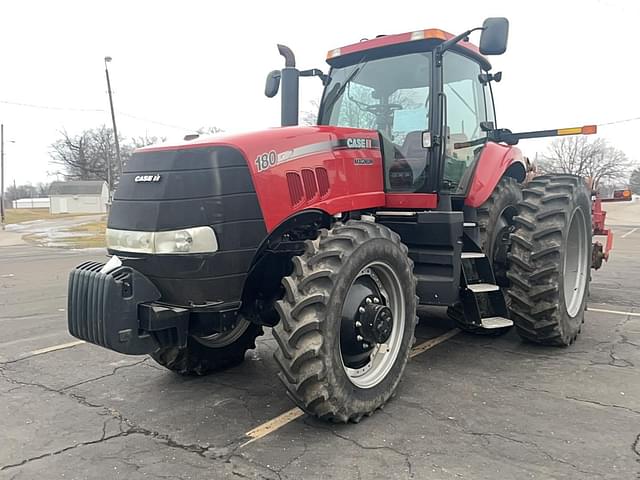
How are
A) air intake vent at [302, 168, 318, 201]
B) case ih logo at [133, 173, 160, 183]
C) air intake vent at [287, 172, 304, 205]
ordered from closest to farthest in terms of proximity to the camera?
case ih logo at [133, 173, 160, 183] → air intake vent at [287, 172, 304, 205] → air intake vent at [302, 168, 318, 201]

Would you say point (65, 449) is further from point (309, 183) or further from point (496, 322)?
point (496, 322)

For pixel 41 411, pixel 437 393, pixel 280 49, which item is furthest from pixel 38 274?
pixel 437 393

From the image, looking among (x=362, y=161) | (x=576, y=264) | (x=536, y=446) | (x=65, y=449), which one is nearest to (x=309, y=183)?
(x=362, y=161)

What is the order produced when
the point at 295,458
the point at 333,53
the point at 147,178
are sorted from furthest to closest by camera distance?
1. the point at 333,53
2. the point at 147,178
3. the point at 295,458

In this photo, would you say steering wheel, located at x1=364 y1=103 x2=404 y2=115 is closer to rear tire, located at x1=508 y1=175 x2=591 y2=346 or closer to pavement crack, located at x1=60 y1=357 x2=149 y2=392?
rear tire, located at x1=508 y1=175 x2=591 y2=346

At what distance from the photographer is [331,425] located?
358 centimetres

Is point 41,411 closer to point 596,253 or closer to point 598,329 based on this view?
point 598,329

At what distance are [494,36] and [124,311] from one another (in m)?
3.41

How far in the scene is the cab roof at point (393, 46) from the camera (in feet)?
15.2

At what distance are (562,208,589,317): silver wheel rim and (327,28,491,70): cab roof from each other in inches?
87.5

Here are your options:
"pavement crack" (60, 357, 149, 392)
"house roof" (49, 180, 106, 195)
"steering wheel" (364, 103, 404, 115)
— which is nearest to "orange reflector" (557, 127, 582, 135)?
"steering wheel" (364, 103, 404, 115)

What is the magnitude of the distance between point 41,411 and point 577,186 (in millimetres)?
5295

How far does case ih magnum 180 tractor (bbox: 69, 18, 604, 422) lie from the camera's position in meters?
3.32

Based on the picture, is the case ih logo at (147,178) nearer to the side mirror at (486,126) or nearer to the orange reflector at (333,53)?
the orange reflector at (333,53)
